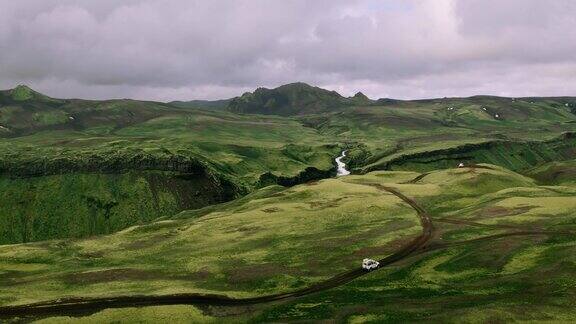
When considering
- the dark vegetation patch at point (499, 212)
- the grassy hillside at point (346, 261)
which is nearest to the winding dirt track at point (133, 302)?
the grassy hillside at point (346, 261)

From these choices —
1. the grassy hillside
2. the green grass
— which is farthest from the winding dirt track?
the green grass

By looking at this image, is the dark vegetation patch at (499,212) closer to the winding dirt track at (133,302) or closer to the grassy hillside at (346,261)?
the grassy hillside at (346,261)

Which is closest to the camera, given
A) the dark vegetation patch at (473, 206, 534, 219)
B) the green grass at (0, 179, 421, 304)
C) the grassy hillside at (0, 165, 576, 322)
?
the grassy hillside at (0, 165, 576, 322)

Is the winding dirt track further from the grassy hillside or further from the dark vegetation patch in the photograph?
the dark vegetation patch

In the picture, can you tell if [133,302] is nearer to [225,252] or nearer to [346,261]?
[225,252]

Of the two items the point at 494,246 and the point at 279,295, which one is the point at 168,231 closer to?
the point at 279,295

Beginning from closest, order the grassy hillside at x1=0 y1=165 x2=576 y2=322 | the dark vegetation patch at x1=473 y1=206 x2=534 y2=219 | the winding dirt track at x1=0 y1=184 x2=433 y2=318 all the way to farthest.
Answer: the grassy hillside at x1=0 y1=165 x2=576 y2=322
the winding dirt track at x1=0 y1=184 x2=433 y2=318
the dark vegetation patch at x1=473 y1=206 x2=534 y2=219

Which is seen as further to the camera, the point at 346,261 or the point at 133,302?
the point at 346,261

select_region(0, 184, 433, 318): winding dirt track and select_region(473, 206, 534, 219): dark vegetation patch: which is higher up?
select_region(473, 206, 534, 219): dark vegetation patch

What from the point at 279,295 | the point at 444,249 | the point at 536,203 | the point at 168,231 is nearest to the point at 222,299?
the point at 279,295

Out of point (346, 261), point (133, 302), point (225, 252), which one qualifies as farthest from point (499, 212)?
point (133, 302)

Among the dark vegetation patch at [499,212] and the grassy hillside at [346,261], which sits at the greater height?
the dark vegetation patch at [499,212]
